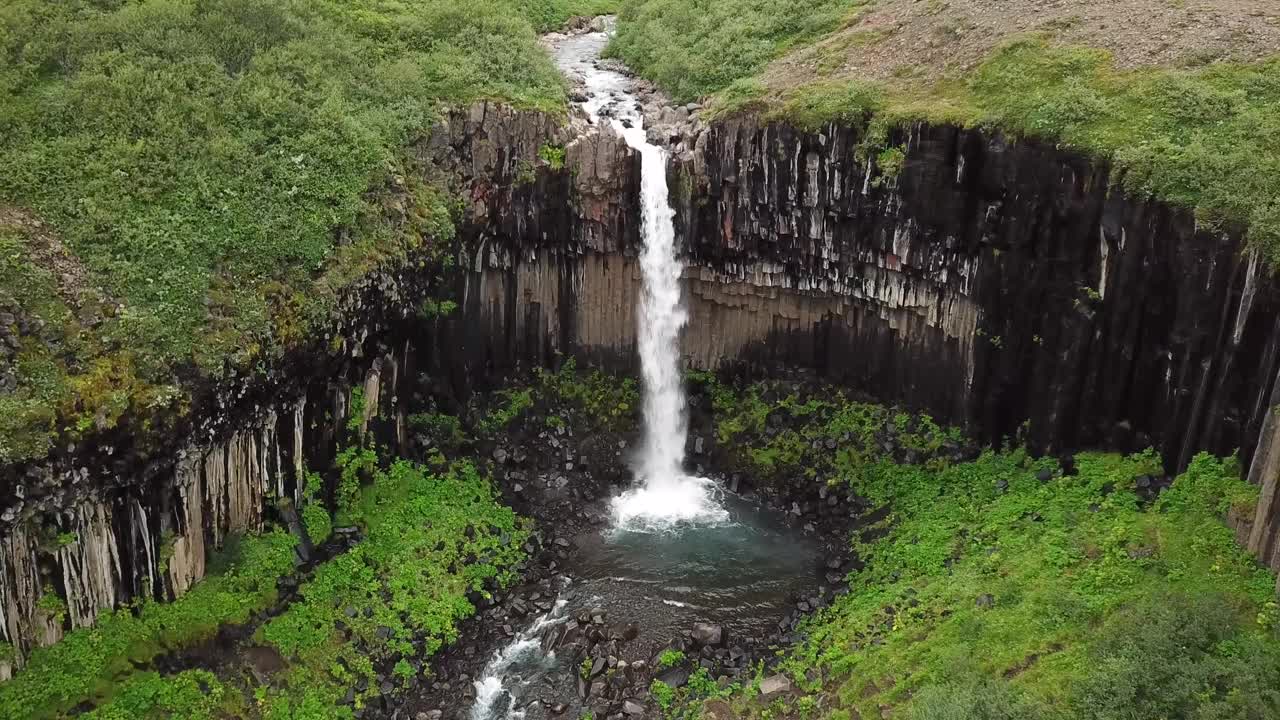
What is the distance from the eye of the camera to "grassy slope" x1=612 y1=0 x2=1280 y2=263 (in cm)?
1770

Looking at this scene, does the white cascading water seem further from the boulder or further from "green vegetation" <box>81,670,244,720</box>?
"green vegetation" <box>81,670,244,720</box>

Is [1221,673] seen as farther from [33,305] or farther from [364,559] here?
[33,305]

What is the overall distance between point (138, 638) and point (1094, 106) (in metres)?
21.3

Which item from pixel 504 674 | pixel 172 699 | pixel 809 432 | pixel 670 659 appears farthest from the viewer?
pixel 809 432

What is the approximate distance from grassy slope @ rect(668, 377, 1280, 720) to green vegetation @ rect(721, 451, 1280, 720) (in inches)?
1.1

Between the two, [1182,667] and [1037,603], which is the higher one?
[1182,667]

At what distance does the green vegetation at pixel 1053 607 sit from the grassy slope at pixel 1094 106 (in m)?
5.24

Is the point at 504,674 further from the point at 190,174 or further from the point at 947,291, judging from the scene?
the point at 947,291

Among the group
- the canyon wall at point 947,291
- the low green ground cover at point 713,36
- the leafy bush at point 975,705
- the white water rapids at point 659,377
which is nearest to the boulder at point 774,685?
the leafy bush at point 975,705

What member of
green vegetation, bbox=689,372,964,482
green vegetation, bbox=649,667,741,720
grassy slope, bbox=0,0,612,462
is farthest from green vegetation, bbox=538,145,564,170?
green vegetation, bbox=649,667,741,720

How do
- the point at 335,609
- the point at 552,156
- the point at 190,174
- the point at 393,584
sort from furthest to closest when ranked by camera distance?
the point at 552,156 → the point at 190,174 → the point at 393,584 → the point at 335,609

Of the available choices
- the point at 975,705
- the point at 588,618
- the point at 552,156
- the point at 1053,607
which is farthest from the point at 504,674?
the point at 552,156

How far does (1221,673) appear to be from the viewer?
13.1 meters

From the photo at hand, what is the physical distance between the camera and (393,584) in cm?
1934
